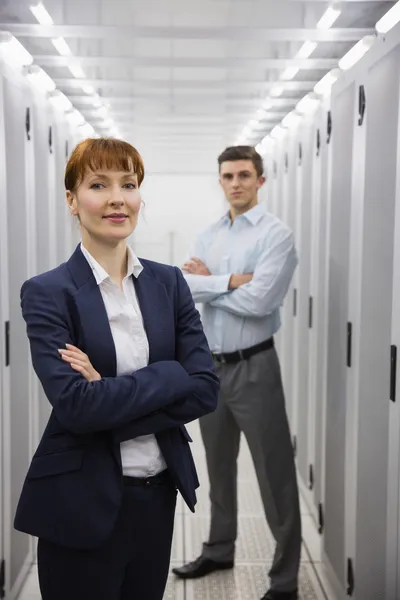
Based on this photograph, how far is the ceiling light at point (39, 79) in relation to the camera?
3240 mm

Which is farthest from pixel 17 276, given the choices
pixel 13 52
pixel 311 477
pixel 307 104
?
pixel 311 477

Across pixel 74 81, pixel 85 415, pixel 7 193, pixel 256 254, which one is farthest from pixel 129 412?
pixel 74 81

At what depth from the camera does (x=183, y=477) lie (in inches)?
70.2

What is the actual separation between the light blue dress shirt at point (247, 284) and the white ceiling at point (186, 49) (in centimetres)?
78

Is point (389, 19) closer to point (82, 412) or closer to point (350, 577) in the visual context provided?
point (82, 412)

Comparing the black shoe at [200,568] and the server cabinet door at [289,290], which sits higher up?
the server cabinet door at [289,290]

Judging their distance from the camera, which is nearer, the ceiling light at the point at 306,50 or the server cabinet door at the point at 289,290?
the ceiling light at the point at 306,50

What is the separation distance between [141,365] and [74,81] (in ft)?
8.07

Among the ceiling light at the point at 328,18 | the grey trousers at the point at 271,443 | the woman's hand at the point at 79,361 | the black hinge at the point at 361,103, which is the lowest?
the grey trousers at the point at 271,443

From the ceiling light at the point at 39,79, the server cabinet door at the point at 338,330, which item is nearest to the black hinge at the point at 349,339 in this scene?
the server cabinet door at the point at 338,330

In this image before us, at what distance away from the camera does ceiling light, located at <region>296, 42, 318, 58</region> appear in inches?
122

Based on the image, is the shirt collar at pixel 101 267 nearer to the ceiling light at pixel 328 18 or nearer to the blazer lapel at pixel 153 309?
the blazer lapel at pixel 153 309

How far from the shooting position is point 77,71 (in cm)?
357

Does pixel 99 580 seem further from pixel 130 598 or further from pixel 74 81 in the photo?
pixel 74 81
